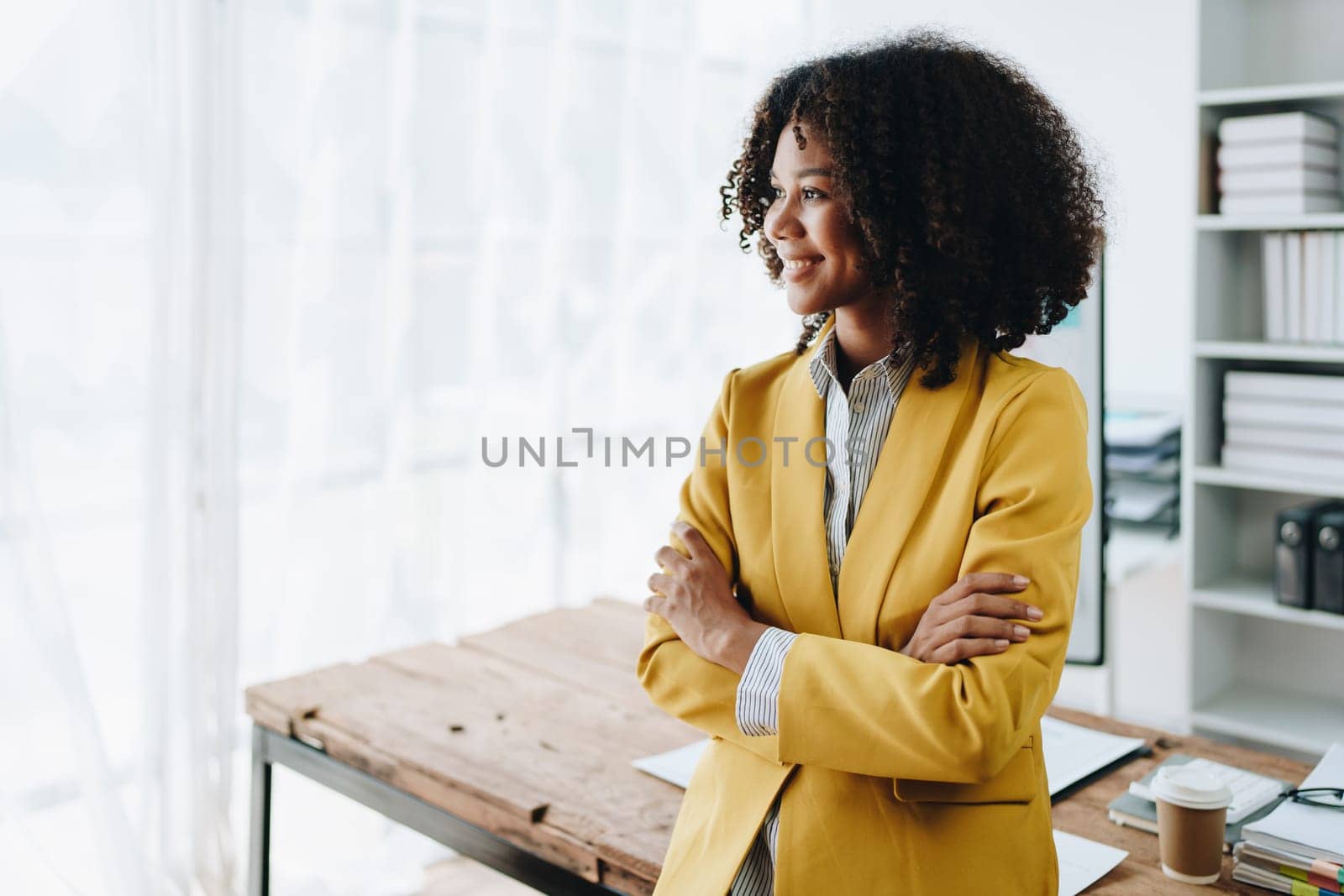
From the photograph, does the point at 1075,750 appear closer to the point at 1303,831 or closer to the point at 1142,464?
the point at 1303,831

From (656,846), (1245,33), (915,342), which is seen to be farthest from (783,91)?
(1245,33)

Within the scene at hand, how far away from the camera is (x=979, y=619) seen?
1.07 meters

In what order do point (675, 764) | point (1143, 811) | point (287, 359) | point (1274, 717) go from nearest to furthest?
point (1143, 811) < point (675, 764) < point (287, 359) < point (1274, 717)

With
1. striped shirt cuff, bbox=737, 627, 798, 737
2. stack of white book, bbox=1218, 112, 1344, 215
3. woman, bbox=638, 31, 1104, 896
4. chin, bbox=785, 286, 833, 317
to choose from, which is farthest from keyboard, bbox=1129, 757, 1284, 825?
stack of white book, bbox=1218, 112, 1344, 215

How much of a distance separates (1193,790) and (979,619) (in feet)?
1.39

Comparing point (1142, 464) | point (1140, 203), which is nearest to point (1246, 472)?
point (1142, 464)

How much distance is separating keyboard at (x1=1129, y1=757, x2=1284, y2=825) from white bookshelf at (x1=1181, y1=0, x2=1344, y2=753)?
161 centimetres

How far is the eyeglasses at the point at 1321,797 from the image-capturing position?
4.44ft

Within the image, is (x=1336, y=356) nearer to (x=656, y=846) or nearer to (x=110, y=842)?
(x=656, y=846)

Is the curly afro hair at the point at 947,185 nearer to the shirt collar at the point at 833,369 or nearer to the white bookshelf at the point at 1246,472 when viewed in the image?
the shirt collar at the point at 833,369

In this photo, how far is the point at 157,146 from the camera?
2.22 m

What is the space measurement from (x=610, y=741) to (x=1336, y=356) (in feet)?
7.08

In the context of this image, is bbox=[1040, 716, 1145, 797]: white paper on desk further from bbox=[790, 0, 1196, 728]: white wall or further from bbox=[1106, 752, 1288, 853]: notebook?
bbox=[790, 0, 1196, 728]: white wall

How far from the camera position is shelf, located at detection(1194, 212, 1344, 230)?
2803mm
